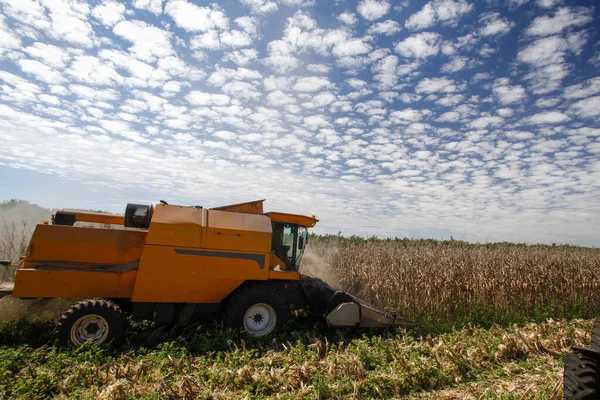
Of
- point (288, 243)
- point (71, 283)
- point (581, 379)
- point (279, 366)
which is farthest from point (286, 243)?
point (581, 379)

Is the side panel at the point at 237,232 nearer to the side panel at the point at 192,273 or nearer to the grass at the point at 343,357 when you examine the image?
the side panel at the point at 192,273

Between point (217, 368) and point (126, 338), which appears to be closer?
point (217, 368)

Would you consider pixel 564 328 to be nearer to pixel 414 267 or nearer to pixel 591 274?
pixel 414 267

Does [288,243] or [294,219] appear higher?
[294,219]

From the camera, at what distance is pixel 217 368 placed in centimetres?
495

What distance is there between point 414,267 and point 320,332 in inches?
148

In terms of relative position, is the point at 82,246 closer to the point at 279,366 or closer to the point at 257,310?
the point at 257,310

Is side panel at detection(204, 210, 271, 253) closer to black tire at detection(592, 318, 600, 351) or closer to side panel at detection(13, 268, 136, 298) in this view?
side panel at detection(13, 268, 136, 298)

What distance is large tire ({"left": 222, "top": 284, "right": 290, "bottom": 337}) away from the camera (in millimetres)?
6516

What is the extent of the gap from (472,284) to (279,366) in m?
6.20

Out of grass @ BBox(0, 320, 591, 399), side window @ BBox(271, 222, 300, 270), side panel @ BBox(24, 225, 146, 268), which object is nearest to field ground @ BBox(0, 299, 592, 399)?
grass @ BBox(0, 320, 591, 399)

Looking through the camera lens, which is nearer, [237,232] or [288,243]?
[237,232]

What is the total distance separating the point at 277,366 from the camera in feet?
17.1

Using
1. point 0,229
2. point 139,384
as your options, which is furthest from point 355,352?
point 0,229
